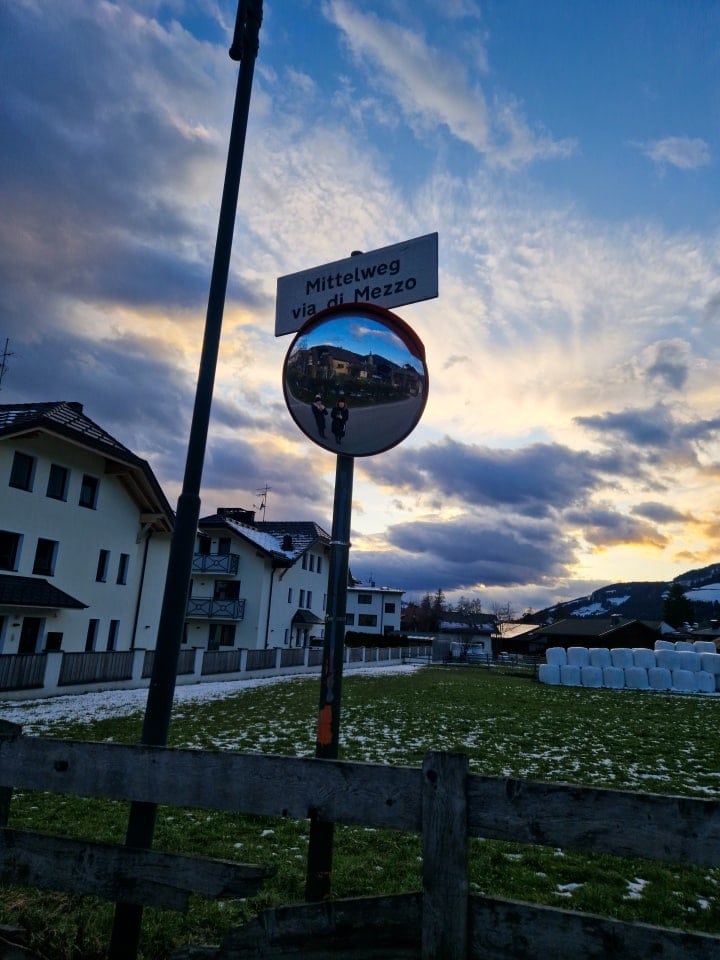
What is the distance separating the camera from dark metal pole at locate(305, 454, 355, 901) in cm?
295

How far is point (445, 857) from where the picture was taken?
2.67m

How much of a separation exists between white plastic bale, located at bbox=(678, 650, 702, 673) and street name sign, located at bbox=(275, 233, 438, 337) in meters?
36.1

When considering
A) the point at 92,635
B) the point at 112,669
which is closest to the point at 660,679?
the point at 112,669

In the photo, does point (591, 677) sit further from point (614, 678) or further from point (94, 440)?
point (94, 440)

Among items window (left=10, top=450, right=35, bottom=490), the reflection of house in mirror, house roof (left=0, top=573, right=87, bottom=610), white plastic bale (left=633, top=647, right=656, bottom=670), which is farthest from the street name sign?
white plastic bale (left=633, top=647, right=656, bottom=670)

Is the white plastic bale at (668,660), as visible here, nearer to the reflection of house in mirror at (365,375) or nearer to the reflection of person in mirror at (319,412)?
the reflection of house in mirror at (365,375)

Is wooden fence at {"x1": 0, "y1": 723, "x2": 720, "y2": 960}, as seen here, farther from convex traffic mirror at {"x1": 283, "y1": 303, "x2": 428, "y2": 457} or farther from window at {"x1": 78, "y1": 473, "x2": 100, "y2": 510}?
window at {"x1": 78, "y1": 473, "x2": 100, "y2": 510}

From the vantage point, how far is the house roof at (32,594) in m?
21.4

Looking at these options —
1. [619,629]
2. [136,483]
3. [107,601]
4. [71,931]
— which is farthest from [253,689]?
[619,629]

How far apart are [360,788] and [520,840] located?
746mm

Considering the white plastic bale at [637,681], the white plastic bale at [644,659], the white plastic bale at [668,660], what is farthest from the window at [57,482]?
the white plastic bale at [668,660]

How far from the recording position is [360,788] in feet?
9.36

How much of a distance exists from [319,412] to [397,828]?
222cm

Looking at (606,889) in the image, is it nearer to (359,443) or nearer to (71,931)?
(71,931)
